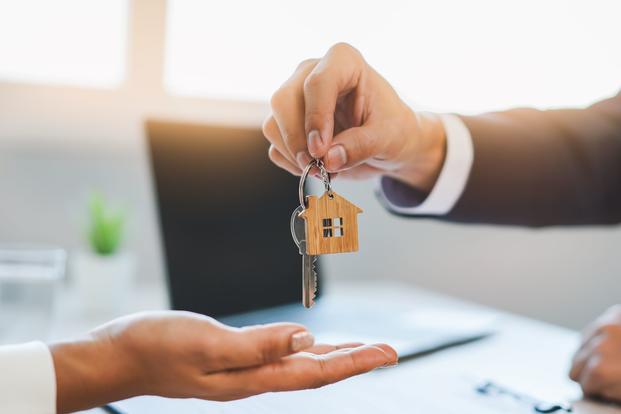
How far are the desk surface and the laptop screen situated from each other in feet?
0.54

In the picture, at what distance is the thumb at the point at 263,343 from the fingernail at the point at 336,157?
0.63ft

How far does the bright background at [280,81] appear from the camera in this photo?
115 centimetres

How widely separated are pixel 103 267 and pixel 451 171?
2.05 feet

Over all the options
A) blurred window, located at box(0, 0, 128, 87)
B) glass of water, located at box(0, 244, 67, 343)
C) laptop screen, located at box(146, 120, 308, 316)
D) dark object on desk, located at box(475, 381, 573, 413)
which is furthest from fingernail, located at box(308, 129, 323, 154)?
blurred window, located at box(0, 0, 128, 87)


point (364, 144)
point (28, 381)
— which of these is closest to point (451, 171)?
point (364, 144)

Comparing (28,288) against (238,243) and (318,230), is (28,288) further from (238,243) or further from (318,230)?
(318,230)

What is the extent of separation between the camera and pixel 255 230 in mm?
1025

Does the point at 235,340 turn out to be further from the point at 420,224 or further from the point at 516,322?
the point at 420,224

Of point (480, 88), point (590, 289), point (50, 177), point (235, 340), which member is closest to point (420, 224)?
point (480, 88)

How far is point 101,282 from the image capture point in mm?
994

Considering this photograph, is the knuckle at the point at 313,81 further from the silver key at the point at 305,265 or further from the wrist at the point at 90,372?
the wrist at the point at 90,372

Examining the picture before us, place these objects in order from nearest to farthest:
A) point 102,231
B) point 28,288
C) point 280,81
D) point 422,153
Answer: point 422,153 < point 28,288 < point 102,231 < point 280,81

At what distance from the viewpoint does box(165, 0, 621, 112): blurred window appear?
134cm

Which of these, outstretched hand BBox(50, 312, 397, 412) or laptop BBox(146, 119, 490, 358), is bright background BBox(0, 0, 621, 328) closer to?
laptop BBox(146, 119, 490, 358)
